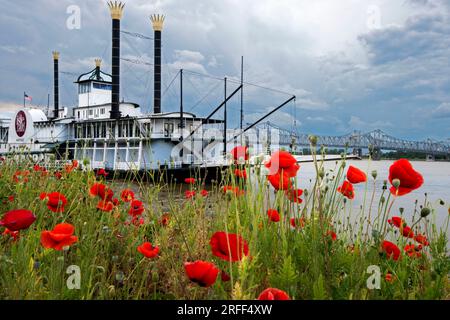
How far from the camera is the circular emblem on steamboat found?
19.1ft

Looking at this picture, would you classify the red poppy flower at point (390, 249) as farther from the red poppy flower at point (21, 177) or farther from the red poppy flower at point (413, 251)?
the red poppy flower at point (21, 177)

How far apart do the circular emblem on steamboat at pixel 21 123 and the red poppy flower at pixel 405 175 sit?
17.9 ft

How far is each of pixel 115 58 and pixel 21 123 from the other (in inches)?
1174

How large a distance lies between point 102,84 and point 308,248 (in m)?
39.6

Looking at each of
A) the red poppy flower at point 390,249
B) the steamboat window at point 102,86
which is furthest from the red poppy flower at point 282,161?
the steamboat window at point 102,86

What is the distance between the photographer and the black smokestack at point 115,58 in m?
30.9

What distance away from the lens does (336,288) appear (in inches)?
61.6

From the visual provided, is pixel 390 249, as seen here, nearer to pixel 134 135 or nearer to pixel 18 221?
pixel 18 221

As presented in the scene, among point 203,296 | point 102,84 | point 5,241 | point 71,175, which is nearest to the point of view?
point 203,296

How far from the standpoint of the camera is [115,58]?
3403cm
